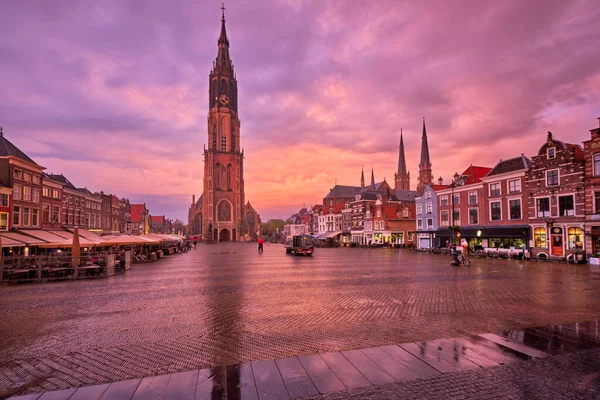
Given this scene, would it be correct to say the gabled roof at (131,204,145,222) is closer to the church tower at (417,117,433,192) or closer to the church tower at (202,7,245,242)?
the church tower at (202,7,245,242)

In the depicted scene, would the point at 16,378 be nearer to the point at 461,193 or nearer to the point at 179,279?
the point at 179,279

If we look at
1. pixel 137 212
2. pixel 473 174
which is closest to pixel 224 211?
pixel 137 212

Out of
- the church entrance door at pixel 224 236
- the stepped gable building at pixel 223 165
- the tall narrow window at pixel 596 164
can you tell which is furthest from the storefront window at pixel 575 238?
→ the church entrance door at pixel 224 236

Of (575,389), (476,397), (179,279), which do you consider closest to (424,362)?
(476,397)

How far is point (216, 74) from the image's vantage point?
367 feet

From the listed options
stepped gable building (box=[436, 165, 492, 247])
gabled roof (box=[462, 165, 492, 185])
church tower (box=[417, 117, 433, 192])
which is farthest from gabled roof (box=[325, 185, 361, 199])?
gabled roof (box=[462, 165, 492, 185])

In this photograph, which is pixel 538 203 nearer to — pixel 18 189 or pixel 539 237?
pixel 539 237

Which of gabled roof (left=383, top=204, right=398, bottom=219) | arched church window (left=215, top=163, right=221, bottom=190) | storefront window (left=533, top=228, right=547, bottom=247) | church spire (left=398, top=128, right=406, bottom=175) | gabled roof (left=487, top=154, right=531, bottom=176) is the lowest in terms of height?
storefront window (left=533, top=228, right=547, bottom=247)

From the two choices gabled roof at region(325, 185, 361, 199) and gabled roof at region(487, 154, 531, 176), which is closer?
gabled roof at region(487, 154, 531, 176)

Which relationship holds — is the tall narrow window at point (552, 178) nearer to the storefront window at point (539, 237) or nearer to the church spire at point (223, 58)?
the storefront window at point (539, 237)

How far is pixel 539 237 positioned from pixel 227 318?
32504 mm

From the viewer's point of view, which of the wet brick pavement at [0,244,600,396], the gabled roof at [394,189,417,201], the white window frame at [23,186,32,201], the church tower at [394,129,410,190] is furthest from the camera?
the church tower at [394,129,410,190]

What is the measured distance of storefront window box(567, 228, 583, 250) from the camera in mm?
26609

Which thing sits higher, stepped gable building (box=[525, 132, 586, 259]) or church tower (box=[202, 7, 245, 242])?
church tower (box=[202, 7, 245, 242])
